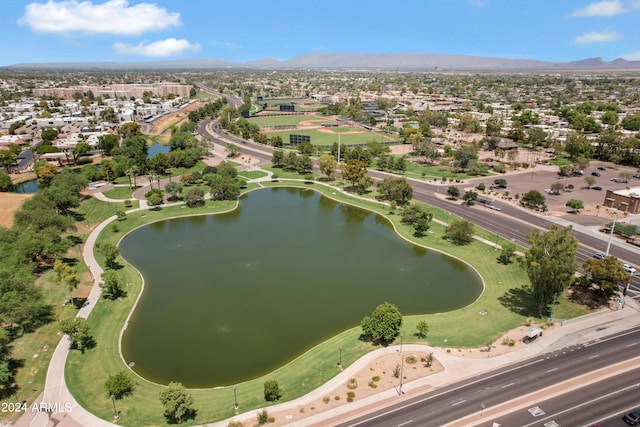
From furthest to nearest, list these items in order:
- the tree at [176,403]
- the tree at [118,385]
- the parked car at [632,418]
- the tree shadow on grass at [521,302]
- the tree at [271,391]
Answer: the tree shadow on grass at [521,302], the tree at [118,385], the tree at [271,391], the tree at [176,403], the parked car at [632,418]

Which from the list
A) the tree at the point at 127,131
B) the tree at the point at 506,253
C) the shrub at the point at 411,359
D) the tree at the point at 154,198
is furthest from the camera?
the tree at the point at 127,131

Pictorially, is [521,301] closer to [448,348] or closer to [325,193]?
[448,348]

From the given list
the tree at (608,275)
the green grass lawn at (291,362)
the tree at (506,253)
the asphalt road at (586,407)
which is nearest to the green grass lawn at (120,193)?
the green grass lawn at (291,362)

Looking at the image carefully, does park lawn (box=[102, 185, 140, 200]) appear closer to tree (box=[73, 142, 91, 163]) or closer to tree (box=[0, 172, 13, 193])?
tree (box=[0, 172, 13, 193])

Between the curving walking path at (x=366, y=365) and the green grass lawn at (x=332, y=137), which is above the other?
the green grass lawn at (x=332, y=137)

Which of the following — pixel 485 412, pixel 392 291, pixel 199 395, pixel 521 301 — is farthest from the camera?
pixel 392 291

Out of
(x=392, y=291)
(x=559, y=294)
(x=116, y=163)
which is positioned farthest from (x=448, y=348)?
(x=116, y=163)

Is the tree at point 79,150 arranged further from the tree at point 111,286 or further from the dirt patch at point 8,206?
the tree at point 111,286

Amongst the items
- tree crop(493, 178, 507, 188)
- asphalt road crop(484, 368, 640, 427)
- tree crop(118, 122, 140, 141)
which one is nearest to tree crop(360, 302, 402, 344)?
asphalt road crop(484, 368, 640, 427)
